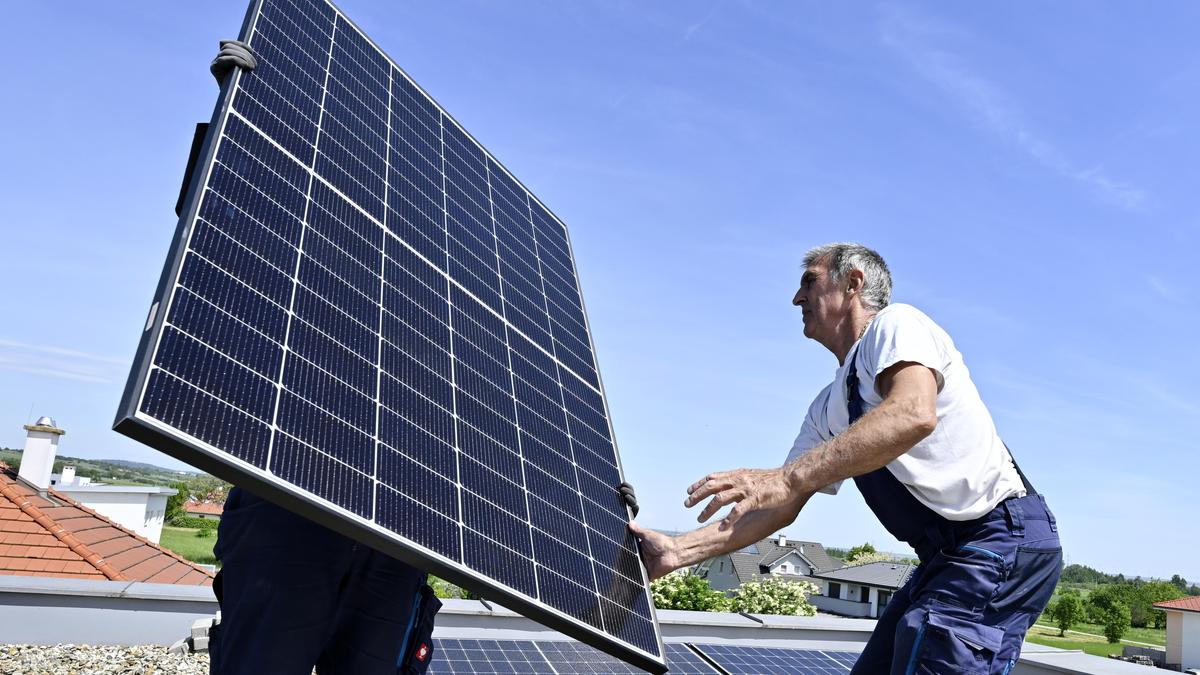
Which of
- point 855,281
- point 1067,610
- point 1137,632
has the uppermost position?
point 855,281

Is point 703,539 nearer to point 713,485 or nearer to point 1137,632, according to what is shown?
point 713,485

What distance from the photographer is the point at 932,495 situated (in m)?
3.93

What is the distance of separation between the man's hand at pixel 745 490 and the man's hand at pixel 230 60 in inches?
120

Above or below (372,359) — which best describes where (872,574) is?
below

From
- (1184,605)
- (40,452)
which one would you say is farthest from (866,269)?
(1184,605)

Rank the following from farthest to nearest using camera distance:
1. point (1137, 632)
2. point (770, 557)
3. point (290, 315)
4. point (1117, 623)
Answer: point (1137, 632) → point (1117, 623) → point (770, 557) → point (290, 315)

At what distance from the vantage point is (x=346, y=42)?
20.0ft

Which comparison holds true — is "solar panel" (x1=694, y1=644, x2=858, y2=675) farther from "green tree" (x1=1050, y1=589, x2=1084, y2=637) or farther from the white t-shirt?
"green tree" (x1=1050, y1=589, x2=1084, y2=637)

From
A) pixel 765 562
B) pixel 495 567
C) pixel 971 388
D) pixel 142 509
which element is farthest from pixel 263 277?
pixel 765 562

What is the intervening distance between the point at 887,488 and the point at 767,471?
672 mm

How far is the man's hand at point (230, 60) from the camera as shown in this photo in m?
4.02

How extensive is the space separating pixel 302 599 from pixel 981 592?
9.64 ft

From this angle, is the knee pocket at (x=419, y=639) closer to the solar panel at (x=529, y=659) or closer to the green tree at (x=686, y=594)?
the solar panel at (x=529, y=659)

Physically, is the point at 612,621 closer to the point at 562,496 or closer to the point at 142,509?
the point at 562,496
